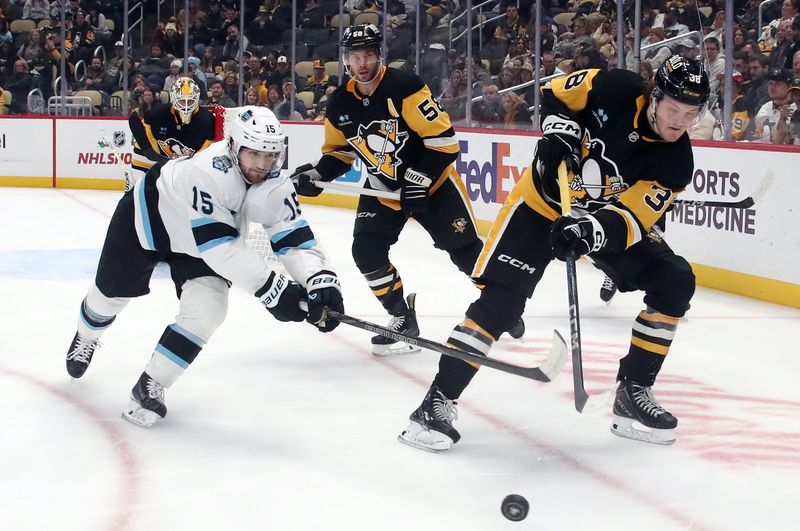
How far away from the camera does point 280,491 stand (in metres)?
2.67

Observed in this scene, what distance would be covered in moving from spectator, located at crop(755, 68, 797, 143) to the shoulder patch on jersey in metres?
3.28

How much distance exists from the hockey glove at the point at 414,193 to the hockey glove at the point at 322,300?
3.34ft

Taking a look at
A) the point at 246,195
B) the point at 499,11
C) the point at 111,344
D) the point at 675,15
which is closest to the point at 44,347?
the point at 111,344

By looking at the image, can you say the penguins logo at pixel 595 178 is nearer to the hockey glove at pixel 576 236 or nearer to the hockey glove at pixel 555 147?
the hockey glove at pixel 555 147

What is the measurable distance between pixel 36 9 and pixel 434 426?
9484 mm

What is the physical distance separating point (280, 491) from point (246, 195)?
0.89 m

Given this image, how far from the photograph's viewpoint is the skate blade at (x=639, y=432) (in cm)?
311

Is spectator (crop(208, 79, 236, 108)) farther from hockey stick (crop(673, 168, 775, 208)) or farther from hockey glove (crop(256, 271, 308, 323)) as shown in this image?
hockey glove (crop(256, 271, 308, 323))

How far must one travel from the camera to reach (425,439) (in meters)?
3.00

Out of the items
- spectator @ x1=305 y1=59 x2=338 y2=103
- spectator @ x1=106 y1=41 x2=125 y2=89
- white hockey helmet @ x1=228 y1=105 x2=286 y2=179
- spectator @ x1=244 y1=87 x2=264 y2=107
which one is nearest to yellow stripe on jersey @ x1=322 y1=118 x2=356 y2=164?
white hockey helmet @ x1=228 y1=105 x2=286 y2=179

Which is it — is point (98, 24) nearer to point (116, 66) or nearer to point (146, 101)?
point (116, 66)

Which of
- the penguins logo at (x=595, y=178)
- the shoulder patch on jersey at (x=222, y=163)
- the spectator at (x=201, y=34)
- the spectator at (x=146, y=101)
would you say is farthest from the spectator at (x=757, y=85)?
the spectator at (x=146, y=101)

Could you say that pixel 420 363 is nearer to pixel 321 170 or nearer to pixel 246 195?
pixel 321 170

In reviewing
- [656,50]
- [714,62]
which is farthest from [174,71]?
[714,62]
